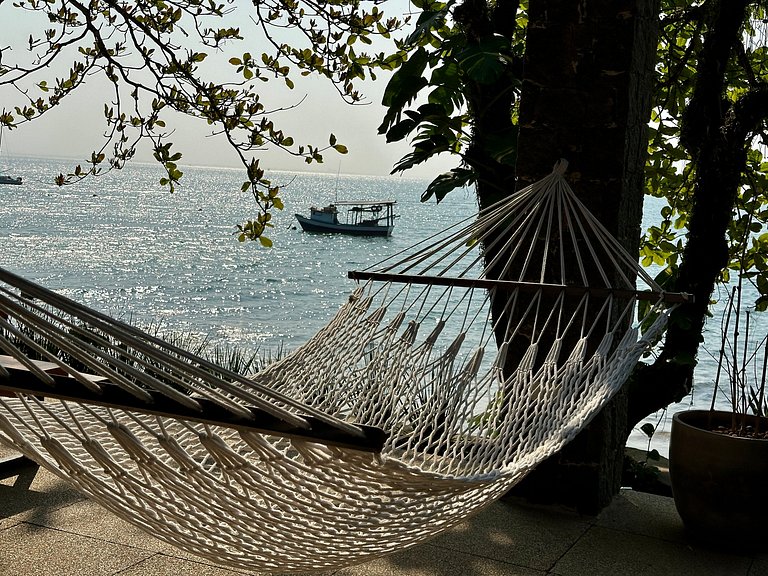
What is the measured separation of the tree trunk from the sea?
3152mm

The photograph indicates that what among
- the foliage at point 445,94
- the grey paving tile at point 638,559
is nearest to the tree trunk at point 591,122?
the grey paving tile at point 638,559

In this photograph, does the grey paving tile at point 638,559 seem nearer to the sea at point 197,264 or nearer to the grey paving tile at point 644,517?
the grey paving tile at point 644,517

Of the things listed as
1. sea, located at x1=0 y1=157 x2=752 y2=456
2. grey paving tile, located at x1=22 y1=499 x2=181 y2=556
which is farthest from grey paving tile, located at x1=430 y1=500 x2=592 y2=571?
sea, located at x1=0 y1=157 x2=752 y2=456

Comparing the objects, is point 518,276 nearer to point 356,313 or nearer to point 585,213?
point 585,213

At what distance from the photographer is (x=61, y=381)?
1.01m

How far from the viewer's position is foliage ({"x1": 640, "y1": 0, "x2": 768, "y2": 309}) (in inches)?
142

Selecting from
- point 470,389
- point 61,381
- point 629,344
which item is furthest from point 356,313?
point 61,381

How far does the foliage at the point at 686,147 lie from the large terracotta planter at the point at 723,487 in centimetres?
123

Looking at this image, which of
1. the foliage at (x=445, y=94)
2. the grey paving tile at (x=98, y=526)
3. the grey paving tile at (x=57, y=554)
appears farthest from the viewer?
the foliage at (x=445, y=94)

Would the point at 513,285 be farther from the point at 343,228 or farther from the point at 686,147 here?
the point at 343,228

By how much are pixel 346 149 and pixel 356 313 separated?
516 millimetres

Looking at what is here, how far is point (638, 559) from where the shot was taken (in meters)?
2.33

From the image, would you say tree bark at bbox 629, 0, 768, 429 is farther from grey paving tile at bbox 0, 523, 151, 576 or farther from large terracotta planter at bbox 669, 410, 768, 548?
grey paving tile at bbox 0, 523, 151, 576

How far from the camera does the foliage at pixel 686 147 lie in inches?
142
